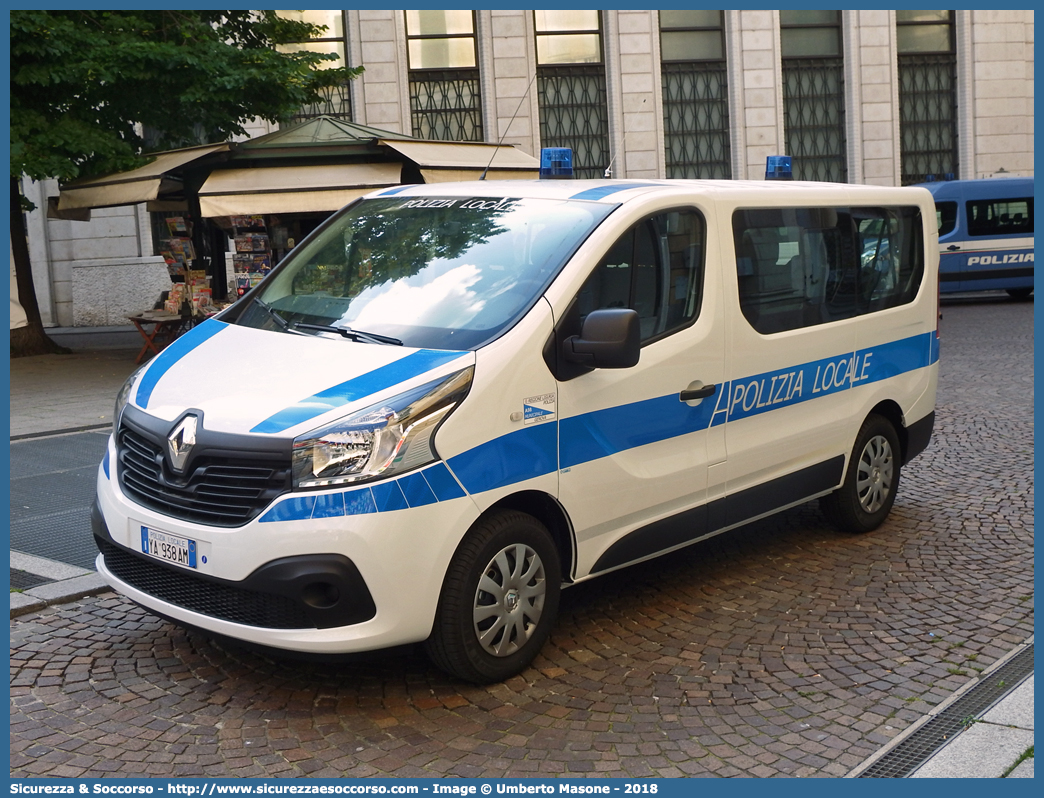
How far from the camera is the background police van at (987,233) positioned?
22203 millimetres

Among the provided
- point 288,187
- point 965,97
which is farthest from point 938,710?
point 965,97

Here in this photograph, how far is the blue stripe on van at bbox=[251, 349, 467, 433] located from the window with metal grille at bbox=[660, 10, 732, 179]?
22.1 m

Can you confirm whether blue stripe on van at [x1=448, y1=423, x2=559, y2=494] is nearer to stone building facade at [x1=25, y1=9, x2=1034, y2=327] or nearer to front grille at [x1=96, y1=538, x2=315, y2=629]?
front grille at [x1=96, y1=538, x2=315, y2=629]

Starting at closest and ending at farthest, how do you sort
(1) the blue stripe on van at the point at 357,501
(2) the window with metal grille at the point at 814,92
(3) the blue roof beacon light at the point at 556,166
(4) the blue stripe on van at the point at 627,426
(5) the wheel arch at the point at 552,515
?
(1) the blue stripe on van at the point at 357,501, (5) the wheel arch at the point at 552,515, (4) the blue stripe on van at the point at 627,426, (3) the blue roof beacon light at the point at 556,166, (2) the window with metal grille at the point at 814,92

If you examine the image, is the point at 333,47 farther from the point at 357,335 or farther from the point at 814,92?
the point at 357,335

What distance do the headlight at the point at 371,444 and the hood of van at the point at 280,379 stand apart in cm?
Answer: 5

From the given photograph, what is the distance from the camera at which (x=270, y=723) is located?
13.1ft

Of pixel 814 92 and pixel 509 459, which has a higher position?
pixel 814 92

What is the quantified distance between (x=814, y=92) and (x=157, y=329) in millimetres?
16822

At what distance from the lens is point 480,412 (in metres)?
4.12

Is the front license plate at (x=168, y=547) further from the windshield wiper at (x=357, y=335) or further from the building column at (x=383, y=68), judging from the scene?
the building column at (x=383, y=68)

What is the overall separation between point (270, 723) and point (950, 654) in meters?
2.68

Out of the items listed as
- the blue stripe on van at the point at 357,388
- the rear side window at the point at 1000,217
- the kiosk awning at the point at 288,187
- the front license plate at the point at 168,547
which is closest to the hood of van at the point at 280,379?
the blue stripe on van at the point at 357,388

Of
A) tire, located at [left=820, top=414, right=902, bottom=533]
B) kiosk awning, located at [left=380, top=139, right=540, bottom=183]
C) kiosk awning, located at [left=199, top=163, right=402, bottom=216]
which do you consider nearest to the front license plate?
tire, located at [left=820, top=414, right=902, bottom=533]
